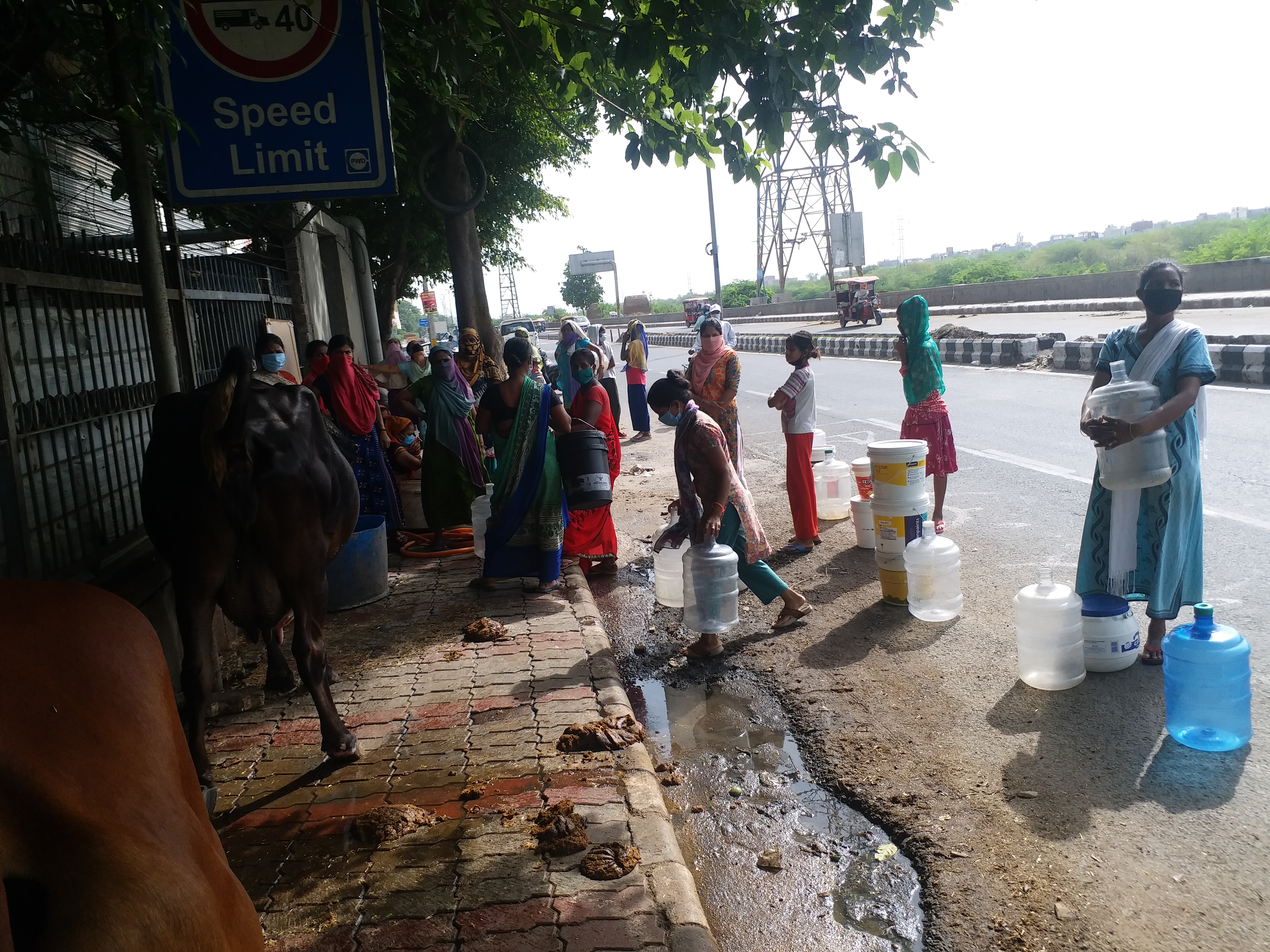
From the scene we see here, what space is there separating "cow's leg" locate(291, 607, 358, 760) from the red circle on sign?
92.9 inches

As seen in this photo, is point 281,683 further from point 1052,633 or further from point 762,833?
point 1052,633

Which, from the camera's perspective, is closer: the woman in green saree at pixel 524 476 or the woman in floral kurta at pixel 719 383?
the woman in green saree at pixel 524 476

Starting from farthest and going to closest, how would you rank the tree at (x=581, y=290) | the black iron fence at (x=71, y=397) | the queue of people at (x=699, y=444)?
the tree at (x=581, y=290) → the queue of people at (x=699, y=444) → the black iron fence at (x=71, y=397)

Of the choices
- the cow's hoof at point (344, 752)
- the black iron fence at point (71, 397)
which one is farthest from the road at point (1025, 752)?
the black iron fence at point (71, 397)

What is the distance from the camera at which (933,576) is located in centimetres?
533

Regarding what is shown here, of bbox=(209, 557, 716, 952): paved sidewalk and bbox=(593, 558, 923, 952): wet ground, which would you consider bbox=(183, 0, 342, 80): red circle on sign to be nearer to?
bbox=(209, 557, 716, 952): paved sidewalk

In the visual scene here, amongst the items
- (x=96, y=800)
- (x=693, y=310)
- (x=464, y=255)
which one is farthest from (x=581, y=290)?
(x=96, y=800)

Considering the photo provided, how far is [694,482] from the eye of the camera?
17.1ft

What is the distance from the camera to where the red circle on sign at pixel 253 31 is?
13.8 ft

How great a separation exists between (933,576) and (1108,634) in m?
1.14

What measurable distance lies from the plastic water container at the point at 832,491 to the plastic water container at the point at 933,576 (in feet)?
8.63

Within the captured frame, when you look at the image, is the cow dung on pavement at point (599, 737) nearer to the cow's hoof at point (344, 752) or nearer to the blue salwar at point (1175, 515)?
the cow's hoof at point (344, 752)

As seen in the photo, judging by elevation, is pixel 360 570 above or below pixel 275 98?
below

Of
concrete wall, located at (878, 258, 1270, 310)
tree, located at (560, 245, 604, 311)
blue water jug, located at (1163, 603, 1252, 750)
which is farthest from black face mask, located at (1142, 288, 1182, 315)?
tree, located at (560, 245, 604, 311)
